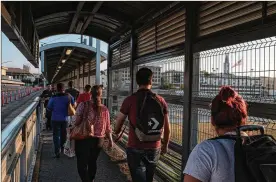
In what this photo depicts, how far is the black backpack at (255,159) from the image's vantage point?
1823 millimetres

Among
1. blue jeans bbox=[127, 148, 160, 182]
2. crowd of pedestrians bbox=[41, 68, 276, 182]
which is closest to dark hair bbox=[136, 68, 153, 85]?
crowd of pedestrians bbox=[41, 68, 276, 182]

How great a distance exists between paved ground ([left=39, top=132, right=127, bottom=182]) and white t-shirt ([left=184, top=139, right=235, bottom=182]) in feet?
16.0

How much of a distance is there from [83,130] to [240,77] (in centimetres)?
251

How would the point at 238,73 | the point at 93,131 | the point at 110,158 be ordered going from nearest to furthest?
the point at 238,73 → the point at 93,131 → the point at 110,158

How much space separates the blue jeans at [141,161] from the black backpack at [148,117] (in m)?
0.19

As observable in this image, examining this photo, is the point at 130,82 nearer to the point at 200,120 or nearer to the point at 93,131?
the point at 93,131

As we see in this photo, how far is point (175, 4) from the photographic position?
19.0ft

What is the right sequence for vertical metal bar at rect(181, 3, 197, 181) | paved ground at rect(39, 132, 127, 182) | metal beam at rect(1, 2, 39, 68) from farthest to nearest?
paved ground at rect(39, 132, 127, 182) < vertical metal bar at rect(181, 3, 197, 181) < metal beam at rect(1, 2, 39, 68)

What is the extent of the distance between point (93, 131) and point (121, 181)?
146 centimetres

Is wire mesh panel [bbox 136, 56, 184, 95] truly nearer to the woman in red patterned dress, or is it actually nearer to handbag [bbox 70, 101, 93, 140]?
the woman in red patterned dress

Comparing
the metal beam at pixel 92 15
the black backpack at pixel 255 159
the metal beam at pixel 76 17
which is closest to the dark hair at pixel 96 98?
the metal beam at pixel 92 15

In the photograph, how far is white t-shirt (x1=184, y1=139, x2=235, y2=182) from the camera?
2.02m

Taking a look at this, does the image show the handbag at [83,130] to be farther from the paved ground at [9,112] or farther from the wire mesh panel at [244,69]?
the wire mesh panel at [244,69]

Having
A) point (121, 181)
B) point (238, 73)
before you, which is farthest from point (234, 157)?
point (121, 181)
